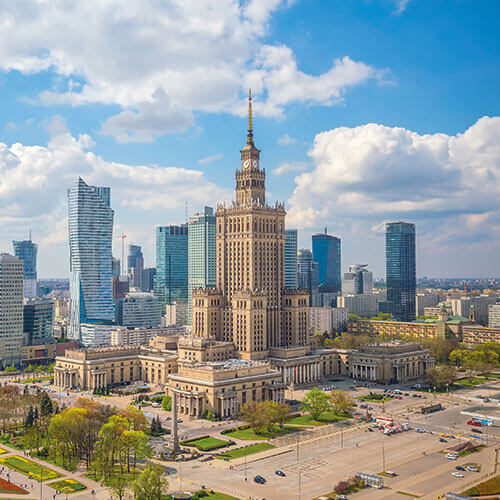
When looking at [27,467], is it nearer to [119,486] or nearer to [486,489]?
[119,486]

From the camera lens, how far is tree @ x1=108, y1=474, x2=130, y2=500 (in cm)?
9906

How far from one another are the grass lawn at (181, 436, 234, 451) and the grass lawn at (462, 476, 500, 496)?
5399 centimetres

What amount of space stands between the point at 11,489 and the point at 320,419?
267 feet

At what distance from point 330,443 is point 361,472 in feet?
72.2

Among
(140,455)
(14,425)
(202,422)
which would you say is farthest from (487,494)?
(14,425)

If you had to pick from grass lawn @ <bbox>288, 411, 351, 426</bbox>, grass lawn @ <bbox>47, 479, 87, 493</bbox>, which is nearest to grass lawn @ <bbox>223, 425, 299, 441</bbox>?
grass lawn @ <bbox>288, 411, 351, 426</bbox>

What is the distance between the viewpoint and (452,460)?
122875mm

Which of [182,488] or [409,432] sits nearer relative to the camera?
[182,488]

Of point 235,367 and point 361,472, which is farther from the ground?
point 235,367

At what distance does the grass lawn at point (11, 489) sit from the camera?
343 feet

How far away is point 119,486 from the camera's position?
99.3m

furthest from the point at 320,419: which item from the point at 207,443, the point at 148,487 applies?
the point at 148,487

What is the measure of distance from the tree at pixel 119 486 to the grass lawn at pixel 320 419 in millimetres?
60343

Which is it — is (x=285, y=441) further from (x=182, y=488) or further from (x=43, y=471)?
(x=43, y=471)
